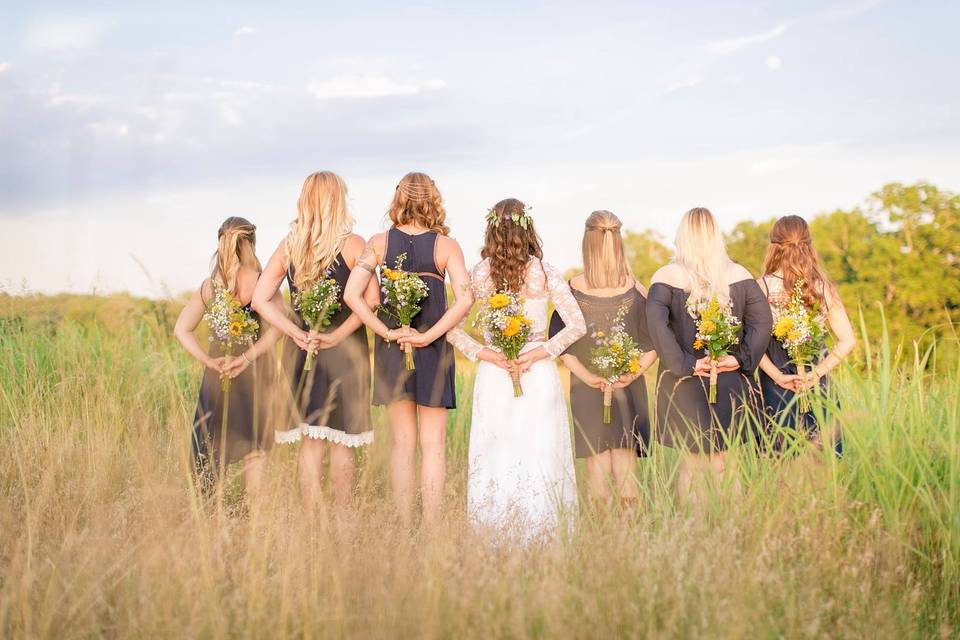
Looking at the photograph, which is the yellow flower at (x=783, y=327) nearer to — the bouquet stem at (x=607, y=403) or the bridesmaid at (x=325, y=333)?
the bouquet stem at (x=607, y=403)

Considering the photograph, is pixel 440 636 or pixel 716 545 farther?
pixel 716 545

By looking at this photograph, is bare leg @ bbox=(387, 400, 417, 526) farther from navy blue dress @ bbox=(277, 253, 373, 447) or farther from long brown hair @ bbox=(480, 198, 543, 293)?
long brown hair @ bbox=(480, 198, 543, 293)

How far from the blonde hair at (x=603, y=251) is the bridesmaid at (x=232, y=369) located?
2275mm

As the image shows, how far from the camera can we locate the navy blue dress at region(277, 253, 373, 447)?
6.18 metres

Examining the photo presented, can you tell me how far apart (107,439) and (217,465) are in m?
1.03

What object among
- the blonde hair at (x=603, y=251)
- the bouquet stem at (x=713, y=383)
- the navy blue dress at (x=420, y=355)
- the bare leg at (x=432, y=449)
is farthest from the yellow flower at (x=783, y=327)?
the bare leg at (x=432, y=449)

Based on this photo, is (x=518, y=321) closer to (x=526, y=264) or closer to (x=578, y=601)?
(x=526, y=264)

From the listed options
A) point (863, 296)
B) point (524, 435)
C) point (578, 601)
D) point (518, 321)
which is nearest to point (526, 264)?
point (518, 321)

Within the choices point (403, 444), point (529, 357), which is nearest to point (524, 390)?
point (529, 357)

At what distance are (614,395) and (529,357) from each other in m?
0.72

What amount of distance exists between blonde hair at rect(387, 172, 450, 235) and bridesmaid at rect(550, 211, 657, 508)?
1058 mm

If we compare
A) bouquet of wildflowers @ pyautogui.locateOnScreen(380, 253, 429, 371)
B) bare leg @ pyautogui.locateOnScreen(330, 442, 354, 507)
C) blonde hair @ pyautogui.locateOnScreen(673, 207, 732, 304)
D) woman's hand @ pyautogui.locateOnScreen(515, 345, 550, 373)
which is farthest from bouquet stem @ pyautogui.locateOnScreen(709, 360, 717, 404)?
bare leg @ pyautogui.locateOnScreen(330, 442, 354, 507)

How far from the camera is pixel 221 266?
6.37m

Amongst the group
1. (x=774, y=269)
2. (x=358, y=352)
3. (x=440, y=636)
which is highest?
(x=774, y=269)
